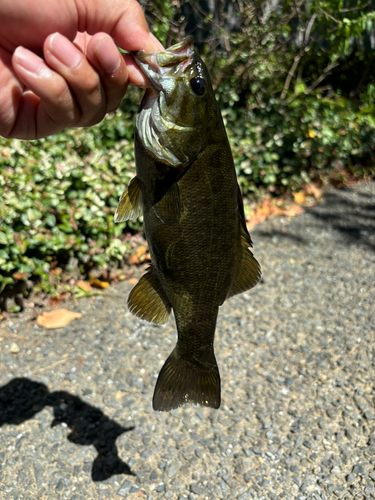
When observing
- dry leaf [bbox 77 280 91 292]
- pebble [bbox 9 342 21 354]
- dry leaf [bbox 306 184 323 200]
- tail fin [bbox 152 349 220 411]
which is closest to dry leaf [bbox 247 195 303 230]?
dry leaf [bbox 306 184 323 200]

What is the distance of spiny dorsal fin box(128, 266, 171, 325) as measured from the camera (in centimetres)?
195

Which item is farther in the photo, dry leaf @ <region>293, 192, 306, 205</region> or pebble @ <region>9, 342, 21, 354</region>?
dry leaf @ <region>293, 192, 306, 205</region>

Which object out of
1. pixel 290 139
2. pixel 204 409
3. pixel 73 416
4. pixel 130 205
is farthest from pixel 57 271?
pixel 290 139

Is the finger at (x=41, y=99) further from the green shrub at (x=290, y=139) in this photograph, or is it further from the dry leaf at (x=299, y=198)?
the dry leaf at (x=299, y=198)

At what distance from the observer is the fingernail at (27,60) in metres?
1.59

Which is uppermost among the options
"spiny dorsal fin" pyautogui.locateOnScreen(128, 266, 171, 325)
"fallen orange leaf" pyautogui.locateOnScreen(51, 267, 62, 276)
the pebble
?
"spiny dorsal fin" pyautogui.locateOnScreen(128, 266, 171, 325)

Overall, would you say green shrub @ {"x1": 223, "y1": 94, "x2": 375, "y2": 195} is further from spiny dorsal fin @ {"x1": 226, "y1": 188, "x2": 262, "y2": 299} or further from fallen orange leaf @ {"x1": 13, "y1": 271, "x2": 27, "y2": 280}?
spiny dorsal fin @ {"x1": 226, "y1": 188, "x2": 262, "y2": 299}

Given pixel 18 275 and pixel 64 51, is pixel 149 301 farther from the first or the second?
pixel 18 275

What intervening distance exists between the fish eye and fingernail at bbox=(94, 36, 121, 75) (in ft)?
0.95

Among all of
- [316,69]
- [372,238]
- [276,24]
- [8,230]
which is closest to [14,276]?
[8,230]

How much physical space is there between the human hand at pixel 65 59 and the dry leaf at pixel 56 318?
2170mm

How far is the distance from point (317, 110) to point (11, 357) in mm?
5232

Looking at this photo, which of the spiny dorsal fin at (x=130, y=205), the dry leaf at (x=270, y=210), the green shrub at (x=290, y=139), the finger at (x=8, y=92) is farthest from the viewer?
the green shrub at (x=290, y=139)

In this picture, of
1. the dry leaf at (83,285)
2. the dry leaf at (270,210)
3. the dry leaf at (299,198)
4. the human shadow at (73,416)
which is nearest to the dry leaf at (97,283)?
the dry leaf at (83,285)
